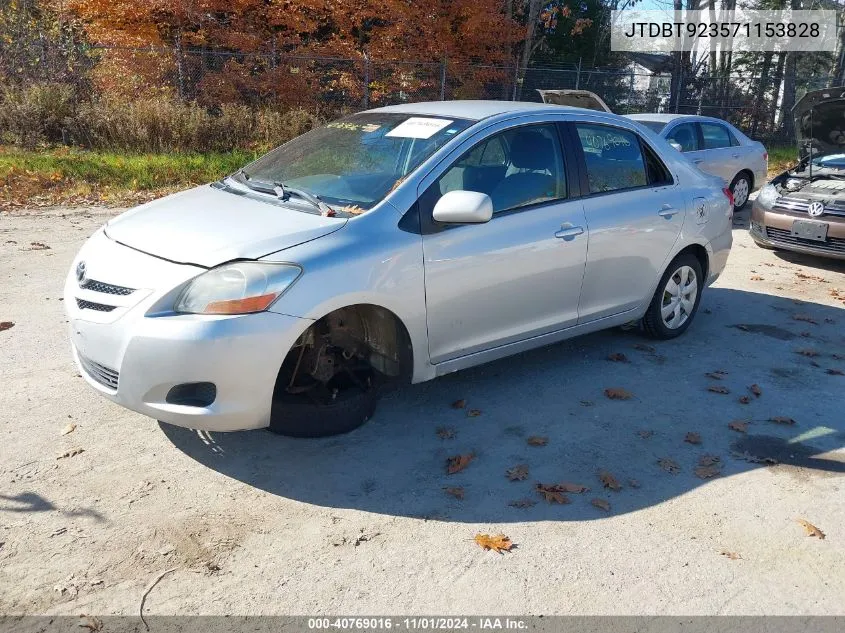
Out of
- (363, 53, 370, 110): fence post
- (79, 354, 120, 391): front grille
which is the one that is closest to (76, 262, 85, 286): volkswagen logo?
(79, 354, 120, 391): front grille

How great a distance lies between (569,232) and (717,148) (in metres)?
8.41

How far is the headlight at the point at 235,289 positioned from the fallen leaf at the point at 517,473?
1.49 m

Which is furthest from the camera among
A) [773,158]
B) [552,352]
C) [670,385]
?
[773,158]

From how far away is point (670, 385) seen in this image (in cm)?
524

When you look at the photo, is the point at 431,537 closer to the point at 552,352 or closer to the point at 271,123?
the point at 552,352

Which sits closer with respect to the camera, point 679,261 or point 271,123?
point 679,261

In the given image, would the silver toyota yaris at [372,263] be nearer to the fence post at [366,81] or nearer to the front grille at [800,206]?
the front grille at [800,206]

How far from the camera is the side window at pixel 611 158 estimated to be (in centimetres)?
521

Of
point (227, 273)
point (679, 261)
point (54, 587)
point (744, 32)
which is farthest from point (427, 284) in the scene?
point (744, 32)

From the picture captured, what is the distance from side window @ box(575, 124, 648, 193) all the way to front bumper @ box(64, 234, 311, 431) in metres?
2.56

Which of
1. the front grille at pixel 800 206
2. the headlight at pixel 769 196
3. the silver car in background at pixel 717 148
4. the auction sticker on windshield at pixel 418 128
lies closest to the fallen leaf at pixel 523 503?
the auction sticker on windshield at pixel 418 128

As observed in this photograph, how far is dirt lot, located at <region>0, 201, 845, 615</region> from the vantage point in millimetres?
3061

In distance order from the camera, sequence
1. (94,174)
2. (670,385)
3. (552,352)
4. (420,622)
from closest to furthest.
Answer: (420,622) → (670,385) → (552,352) → (94,174)

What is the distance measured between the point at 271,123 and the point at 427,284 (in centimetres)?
1263
